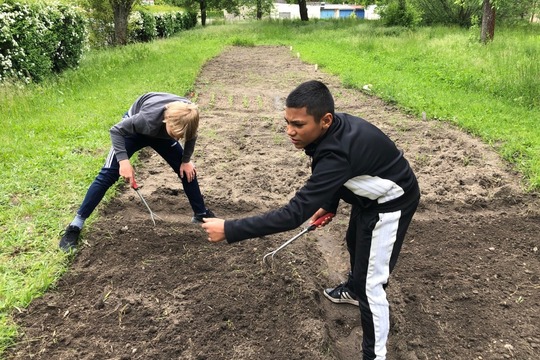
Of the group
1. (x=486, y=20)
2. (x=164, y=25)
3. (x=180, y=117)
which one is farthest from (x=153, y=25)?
(x=180, y=117)

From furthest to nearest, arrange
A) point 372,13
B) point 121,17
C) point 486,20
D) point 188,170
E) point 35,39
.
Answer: point 372,13
point 121,17
point 486,20
point 35,39
point 188,170

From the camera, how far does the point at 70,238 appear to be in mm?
3705

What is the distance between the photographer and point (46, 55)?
1002 centimetres

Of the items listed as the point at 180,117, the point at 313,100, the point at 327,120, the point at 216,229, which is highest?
the point at 313,100

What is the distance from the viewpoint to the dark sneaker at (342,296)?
3275 mm

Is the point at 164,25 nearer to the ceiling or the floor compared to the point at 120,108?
nearer to the ceiling

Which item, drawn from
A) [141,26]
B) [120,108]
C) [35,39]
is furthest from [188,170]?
[141,26]

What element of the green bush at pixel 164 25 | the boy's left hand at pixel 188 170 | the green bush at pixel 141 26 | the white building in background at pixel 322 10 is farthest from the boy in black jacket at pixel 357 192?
the white building in background at pixel 322 10

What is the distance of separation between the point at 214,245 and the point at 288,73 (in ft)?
30.8

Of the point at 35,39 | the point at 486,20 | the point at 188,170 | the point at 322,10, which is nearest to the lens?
the point at 188,170

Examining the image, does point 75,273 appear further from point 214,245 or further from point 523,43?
point 523,43

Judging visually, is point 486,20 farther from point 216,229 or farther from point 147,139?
point 216,229

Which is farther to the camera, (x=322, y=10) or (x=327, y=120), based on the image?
(x=322, y=10)

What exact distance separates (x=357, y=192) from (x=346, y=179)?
0.73 ft
